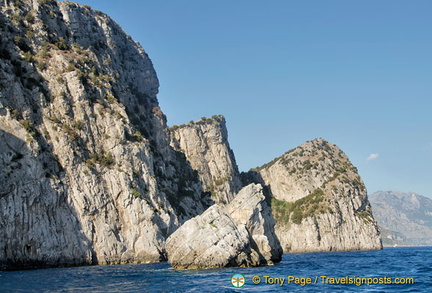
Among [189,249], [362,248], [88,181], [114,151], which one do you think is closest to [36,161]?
[88,181]

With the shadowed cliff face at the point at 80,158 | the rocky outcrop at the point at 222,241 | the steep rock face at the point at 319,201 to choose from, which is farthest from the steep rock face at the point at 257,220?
the steep rock face at the point at 319,201

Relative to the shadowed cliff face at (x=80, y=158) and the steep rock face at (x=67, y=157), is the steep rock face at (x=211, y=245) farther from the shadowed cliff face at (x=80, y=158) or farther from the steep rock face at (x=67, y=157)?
the steep rock face at (x=67, y=157)

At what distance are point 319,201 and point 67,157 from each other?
105529mm

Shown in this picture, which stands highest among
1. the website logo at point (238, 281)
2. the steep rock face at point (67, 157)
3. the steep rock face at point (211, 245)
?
the steep rock face at point (67, 157)

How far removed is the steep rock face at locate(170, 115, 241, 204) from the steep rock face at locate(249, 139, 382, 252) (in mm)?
22108

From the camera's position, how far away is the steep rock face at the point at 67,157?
2473 inches

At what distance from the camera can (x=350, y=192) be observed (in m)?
154

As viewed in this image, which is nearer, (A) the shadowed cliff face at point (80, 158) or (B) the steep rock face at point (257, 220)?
(B) the steep rock face at point (257, 220)

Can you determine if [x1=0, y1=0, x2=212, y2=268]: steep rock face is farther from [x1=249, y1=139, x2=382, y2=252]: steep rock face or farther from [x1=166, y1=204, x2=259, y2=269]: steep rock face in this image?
[x1=249, y1=139, x2=382, y2=252]: steep rock face

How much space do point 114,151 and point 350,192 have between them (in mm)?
99606

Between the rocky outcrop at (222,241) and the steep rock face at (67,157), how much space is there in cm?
2317

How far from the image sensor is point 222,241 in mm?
48344

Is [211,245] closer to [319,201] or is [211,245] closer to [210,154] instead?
[319,201]

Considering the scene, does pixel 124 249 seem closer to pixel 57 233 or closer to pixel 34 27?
pixel 57 233
